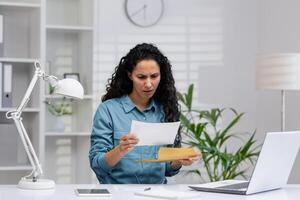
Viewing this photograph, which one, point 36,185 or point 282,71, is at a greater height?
point 282,71

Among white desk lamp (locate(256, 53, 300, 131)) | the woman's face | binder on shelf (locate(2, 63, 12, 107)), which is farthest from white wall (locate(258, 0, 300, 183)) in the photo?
binder on shelf (locate(2, 63, 12, 107))

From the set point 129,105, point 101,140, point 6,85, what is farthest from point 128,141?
point 6,85

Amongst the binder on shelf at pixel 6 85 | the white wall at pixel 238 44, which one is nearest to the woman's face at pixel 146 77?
the binder on shelf at pixel 6 85

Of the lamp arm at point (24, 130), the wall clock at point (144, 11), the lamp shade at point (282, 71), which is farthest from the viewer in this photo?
the wall clock at point (144, 11)

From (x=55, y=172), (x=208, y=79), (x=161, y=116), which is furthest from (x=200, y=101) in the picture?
(x=161, y=116)

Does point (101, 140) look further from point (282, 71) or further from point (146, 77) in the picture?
point (282, 71)

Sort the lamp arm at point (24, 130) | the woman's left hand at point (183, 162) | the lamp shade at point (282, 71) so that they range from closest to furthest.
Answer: the lamp arm at point (24, 130), the woman's left hand at point (183, 162), the lamp shade at point (282, 71)

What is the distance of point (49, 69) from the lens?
460cm

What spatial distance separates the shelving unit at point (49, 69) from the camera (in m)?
4.37

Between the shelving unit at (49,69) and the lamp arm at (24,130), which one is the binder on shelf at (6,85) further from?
the lamp arm at (24,130)

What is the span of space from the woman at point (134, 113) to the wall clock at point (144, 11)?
1.69 meters

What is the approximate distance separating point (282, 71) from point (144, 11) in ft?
4.17

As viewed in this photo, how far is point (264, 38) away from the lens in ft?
17.1

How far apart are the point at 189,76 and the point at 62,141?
3.63 ft
